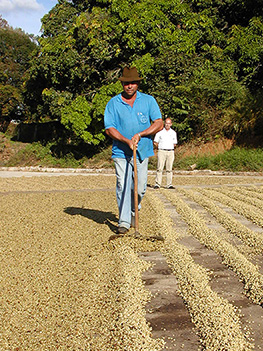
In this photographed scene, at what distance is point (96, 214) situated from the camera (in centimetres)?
643

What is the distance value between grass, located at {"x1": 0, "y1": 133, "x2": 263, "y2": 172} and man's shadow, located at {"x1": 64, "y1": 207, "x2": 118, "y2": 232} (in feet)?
29.3

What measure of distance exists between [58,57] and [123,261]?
50.7 feet

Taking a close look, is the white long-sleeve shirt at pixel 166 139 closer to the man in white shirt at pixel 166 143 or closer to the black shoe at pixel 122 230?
→ the man in white shirt at pixel 166 143

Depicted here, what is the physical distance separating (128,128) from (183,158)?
1147 centimetres

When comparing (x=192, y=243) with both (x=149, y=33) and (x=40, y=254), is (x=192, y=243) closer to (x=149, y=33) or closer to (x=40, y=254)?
(x=40, y=254)

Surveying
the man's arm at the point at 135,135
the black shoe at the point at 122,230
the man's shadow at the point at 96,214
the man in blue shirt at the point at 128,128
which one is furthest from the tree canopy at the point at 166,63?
the black shoe at the point at 122,230

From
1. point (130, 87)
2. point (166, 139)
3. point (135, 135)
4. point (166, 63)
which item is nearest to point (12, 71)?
point (166, 63)

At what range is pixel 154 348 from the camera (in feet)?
8.18

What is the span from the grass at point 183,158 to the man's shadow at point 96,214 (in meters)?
8.94

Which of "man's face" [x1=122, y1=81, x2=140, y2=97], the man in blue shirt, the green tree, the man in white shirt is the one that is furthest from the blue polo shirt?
the green tree

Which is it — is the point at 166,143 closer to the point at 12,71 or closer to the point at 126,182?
the point at 126,182

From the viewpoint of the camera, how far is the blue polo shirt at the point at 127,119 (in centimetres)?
488

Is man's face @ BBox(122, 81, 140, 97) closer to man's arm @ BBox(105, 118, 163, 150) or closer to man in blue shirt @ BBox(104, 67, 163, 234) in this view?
man in blue shirt @ BBox(104, 67, 163, 234)

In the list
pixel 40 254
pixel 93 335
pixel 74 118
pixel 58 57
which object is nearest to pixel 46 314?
pixel 93 335
